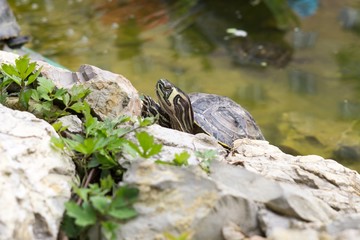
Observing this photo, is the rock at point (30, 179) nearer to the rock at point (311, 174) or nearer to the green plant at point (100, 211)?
the green plant at point (100, 211)

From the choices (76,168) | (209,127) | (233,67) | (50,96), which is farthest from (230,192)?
(233,67)

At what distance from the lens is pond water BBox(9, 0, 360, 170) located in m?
4.05

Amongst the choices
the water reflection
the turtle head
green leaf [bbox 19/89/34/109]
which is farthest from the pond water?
green leaf [bbox 19/89/34/109]

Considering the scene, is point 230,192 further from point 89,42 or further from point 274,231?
point 89,42

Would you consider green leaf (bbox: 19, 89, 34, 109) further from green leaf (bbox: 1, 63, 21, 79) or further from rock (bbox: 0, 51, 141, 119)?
rock (bbox: 0, 51, 141, 119)

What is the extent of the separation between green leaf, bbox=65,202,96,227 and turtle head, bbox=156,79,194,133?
1242mm

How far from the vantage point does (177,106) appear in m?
2.72

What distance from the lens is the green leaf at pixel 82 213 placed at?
146cm

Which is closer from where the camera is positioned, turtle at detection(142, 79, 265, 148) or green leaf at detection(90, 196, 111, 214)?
green leaf at detection(90, 196, 111, 214)

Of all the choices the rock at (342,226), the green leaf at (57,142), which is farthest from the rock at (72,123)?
the rock at (342,226)

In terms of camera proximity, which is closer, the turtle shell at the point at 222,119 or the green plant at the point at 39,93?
the green plant at the point at 39,93

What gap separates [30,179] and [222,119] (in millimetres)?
1433

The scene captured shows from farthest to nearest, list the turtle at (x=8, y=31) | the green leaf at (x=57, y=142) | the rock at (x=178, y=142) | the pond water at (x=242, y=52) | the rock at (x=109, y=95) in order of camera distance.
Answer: the turtle at (x=8, y=31), the pond water at (x=242, y=52), the rock at (x=109, y=95), the rock at (x=178, y=142), the green leaf at (x=57, y=142)

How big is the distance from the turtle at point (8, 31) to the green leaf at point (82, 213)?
3.16 metres
